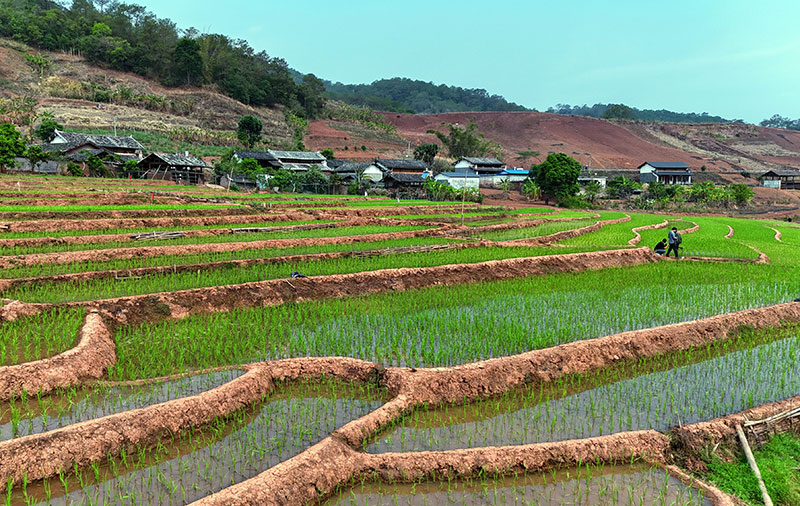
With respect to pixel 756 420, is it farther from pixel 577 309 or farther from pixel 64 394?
pixel 64 394

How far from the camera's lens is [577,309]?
939 centimetres

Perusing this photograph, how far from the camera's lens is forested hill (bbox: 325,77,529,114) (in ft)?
451

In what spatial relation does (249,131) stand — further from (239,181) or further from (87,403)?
(87,403)

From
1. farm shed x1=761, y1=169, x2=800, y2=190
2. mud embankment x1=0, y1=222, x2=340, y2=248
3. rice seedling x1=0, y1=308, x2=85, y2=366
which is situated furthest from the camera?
farm shed x1=761, y1=169, x2=800, y2=190

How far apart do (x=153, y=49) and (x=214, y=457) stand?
256 feet

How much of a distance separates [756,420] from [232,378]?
553 cm

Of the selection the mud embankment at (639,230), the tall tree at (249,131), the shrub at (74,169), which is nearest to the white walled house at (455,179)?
the tall tree at (249,131)

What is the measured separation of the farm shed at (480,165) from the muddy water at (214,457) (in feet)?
167

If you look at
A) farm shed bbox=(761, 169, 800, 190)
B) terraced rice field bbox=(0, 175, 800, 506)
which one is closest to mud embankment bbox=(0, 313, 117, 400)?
terraced rice field bbox=(0, 175, 800, 506)

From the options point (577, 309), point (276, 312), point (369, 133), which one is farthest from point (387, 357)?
point (369, 133)

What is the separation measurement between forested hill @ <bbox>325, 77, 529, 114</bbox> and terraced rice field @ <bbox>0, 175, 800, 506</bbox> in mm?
122424

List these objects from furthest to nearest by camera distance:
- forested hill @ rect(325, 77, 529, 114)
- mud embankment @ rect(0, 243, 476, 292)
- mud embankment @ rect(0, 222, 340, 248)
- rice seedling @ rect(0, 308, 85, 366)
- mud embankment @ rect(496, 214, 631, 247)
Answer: forested hill @ rect(325, 77, 529, 114), mud embankment @ rect(496, 214, 631, 247), mud embankment @ rect(0, 222, 340, 248), mud embankment @ rect(0, 243, 476, 292), rice seedling @ rect(0, 308, 85, 366)

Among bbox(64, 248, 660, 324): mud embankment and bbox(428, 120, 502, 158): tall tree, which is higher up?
bbox(428, 120, 502, 158): tall tree

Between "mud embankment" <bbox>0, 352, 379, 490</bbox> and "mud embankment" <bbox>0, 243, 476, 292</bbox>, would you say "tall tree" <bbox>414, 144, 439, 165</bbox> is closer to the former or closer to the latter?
"mud embankment" <bbox>0, 243, 476, 292</bbox>
